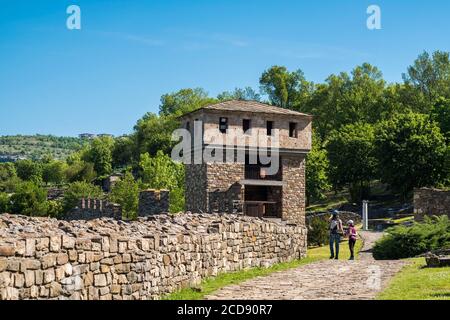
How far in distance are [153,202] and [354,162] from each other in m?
34.8

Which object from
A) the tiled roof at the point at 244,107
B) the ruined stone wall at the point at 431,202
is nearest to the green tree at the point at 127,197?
the tiled roof at the point at 244,107

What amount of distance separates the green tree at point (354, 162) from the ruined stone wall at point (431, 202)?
29264mm

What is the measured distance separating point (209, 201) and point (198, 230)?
861 inches

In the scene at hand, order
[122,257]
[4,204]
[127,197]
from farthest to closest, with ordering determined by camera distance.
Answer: [4,204] → [127,197] → [122,257]

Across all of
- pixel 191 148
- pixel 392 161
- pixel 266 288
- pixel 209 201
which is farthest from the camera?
pixel 392 161

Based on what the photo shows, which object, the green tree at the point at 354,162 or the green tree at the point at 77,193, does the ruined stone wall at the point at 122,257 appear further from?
the green tree at the point at 77,193

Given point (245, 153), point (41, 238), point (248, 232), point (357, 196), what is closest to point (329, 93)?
point (357, 196)

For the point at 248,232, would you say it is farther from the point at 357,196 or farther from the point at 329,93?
the point at 329,93

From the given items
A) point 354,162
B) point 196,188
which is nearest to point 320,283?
point 196,188

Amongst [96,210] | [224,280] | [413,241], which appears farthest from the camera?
[96,210]

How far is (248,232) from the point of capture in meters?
17.6

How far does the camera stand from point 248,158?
39.8m

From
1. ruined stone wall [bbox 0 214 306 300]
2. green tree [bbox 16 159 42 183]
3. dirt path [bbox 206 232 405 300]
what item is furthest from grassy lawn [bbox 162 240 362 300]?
green tree [bbox 16 159 42 183]

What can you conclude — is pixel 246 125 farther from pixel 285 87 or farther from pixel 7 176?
pixel 7 176
